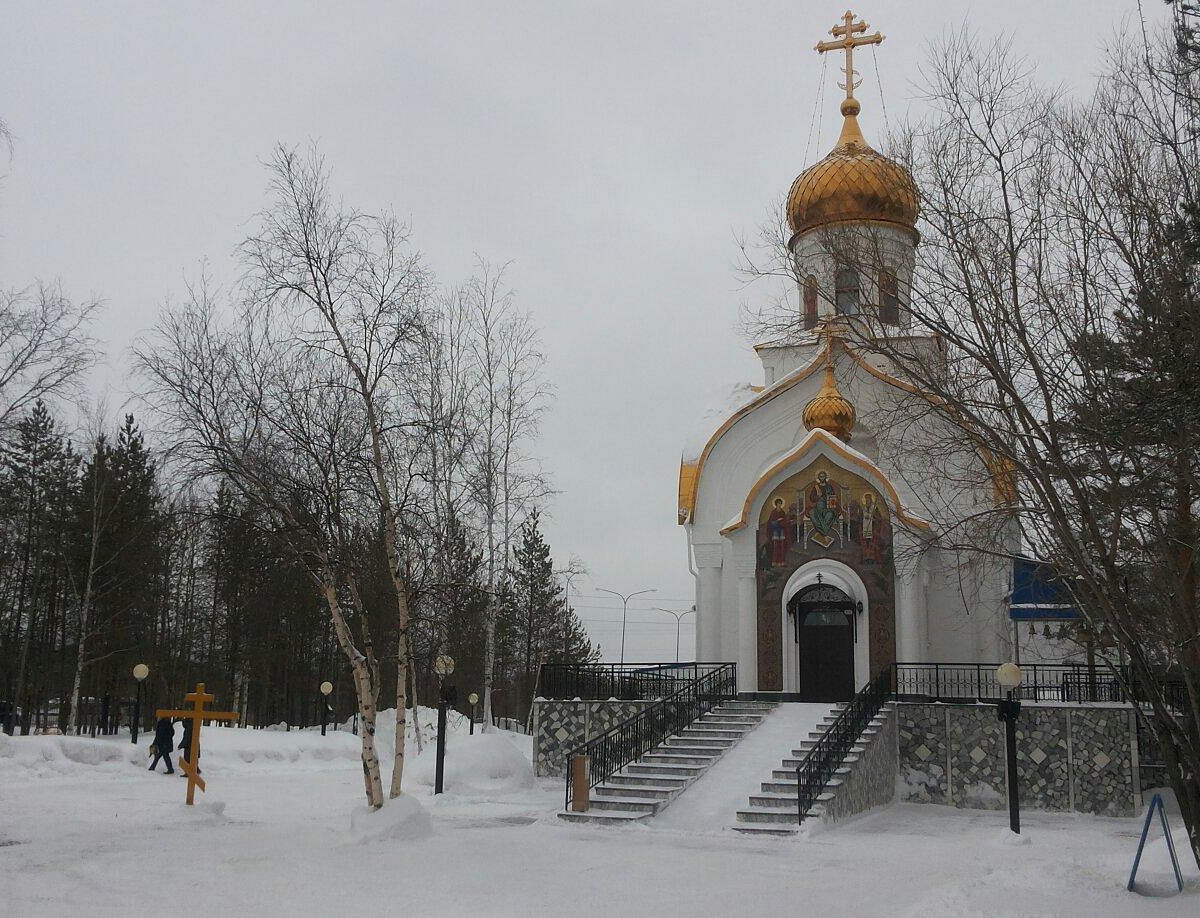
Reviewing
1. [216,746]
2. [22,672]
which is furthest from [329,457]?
[22,672]

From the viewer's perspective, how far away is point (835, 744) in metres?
16.4

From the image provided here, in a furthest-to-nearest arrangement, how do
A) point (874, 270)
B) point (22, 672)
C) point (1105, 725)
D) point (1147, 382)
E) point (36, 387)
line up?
point (22, 672) → point (1105, 725) → point (36, 387) → point (874, 270) → point (1147, 382)

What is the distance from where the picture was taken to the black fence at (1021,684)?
19.2m

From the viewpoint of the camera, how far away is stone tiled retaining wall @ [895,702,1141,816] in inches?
712

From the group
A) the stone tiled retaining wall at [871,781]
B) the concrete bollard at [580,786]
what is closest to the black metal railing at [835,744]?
the stone tiled retaining wall at [871,781]

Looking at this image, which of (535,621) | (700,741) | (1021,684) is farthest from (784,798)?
(535,621)

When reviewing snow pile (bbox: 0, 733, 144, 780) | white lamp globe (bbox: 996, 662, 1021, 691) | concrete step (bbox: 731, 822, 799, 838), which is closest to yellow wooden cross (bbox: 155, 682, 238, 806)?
snow pile (bbox: 0, 733, 144, 780)

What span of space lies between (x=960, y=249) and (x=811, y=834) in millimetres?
7643

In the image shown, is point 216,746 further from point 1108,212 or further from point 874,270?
point 1108,212

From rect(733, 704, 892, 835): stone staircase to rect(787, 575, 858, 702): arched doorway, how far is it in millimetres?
4968

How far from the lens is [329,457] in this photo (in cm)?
1399

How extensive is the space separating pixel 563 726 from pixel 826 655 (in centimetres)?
545

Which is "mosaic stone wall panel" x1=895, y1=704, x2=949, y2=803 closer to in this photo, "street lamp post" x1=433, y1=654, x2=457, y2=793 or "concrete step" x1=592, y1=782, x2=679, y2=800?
"concrete step" x1=592, y1=782, x2=679, y2=800

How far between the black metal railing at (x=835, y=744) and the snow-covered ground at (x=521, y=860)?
615mm
